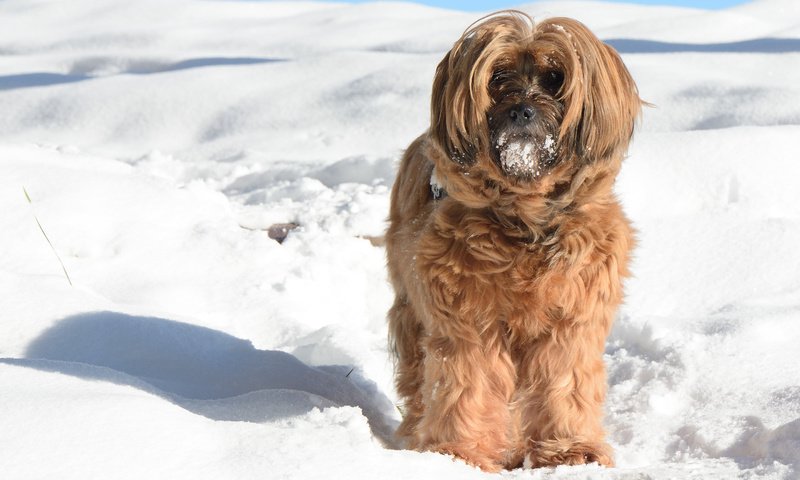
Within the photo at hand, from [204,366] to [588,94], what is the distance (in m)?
1.83

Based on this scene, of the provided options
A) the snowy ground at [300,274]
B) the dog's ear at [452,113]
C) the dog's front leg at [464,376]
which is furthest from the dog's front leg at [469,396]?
the dog's ear at [452,113]

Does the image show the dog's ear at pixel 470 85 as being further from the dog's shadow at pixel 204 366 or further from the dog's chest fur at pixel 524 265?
the dog's shadow at pixel 204 366

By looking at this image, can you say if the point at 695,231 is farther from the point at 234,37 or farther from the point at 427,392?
the point at 234,37

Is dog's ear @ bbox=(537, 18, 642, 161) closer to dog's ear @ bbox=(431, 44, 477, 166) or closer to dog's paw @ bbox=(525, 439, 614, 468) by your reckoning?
dog's ear @ bbox=(431, 44, 477, 166)

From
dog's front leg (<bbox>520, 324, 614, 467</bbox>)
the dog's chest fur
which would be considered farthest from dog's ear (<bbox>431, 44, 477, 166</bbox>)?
dog's front leg (<bbox>520, 324, 614, 467</bbox>)

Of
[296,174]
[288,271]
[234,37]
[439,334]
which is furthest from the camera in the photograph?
[234,37]

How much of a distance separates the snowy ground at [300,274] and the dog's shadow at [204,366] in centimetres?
1

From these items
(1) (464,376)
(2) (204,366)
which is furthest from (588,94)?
(2) (204,366)

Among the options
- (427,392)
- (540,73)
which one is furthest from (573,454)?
(540,73)

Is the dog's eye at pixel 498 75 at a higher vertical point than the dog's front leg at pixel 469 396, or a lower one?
higher

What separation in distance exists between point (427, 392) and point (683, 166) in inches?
125

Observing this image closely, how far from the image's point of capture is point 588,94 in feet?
10.6

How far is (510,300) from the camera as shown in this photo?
10.8 ft

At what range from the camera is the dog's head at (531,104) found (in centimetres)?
317
